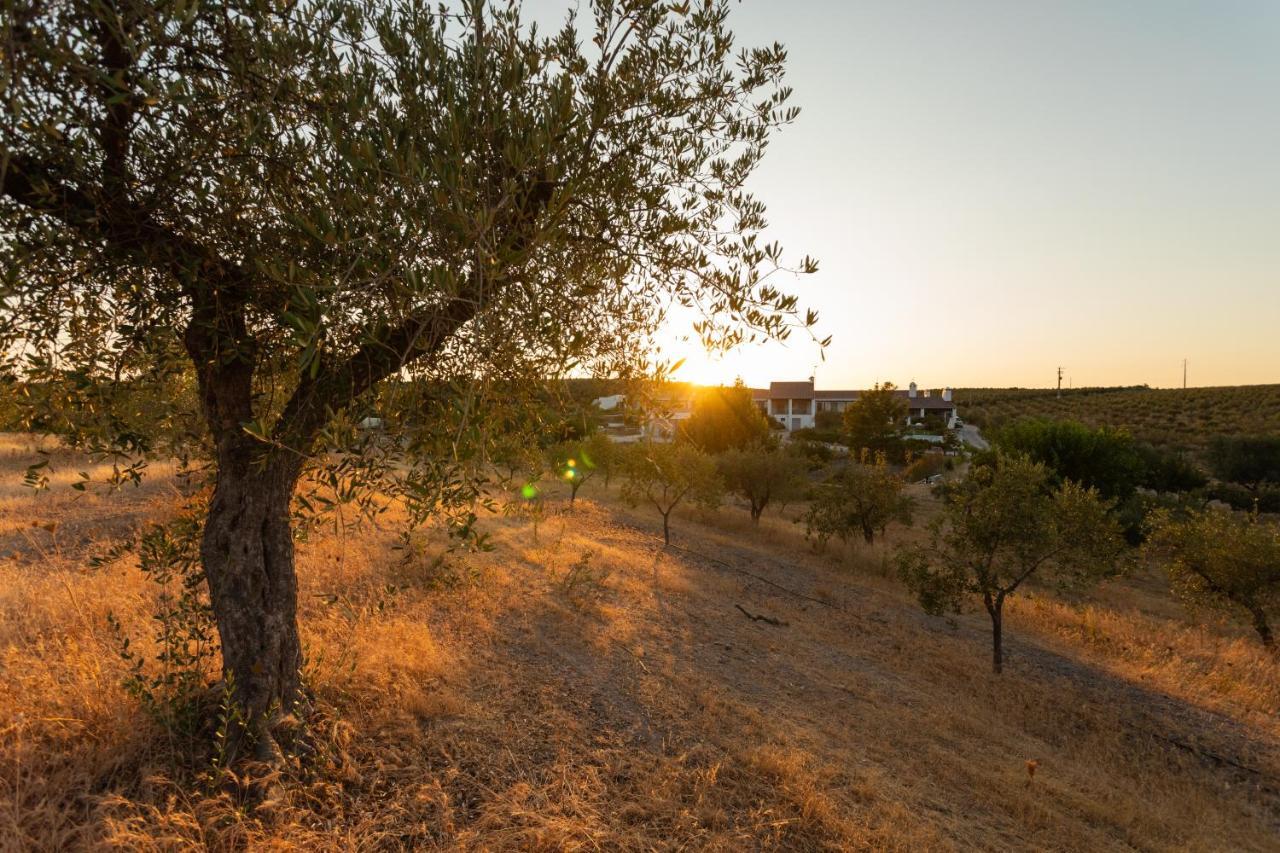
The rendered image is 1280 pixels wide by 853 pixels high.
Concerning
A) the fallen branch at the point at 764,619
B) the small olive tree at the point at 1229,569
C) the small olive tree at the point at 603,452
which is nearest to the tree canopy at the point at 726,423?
the small olive tree at the point at 603,452

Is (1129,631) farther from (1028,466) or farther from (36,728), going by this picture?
(36,728)

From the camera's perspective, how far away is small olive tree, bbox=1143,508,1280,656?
18.8m

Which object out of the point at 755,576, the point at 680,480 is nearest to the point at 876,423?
the point at 680,480

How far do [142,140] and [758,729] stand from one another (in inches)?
345

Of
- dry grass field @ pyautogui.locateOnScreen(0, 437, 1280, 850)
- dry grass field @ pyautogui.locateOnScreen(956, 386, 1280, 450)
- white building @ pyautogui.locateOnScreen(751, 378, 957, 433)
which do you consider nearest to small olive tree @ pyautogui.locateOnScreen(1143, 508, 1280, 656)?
dry grass field @ pyautogui.locateOnScreen(0, 437, 1280, 850)

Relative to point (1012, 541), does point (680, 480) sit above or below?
above

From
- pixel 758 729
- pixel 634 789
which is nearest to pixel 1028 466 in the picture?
pixel 758 729

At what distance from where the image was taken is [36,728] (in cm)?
485

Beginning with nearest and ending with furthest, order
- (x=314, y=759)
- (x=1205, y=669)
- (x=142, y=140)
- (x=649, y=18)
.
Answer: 1. (x=142, y=140)
2. (x=649, y=18)
3. (x=314, y=759)
4. (x=1205, y=669)

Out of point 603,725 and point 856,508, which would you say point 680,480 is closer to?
point 856,508

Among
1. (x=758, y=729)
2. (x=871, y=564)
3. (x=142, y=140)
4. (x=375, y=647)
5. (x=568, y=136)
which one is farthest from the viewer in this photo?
(x=871, y=564)

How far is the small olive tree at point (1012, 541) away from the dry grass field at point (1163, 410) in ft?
218

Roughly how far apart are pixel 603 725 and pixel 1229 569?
23297mm

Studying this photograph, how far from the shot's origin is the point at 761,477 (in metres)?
33.6
